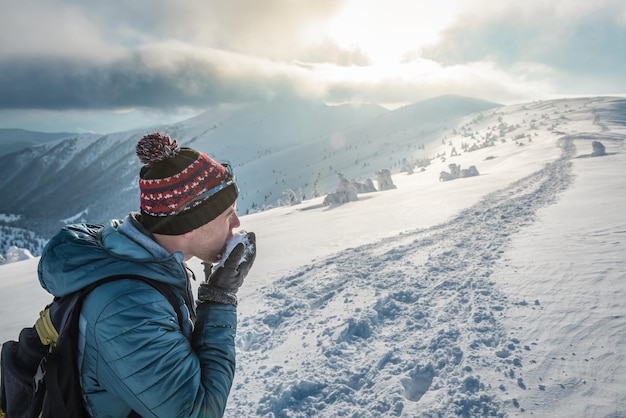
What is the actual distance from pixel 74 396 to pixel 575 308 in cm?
419

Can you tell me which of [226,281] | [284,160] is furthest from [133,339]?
[284,160]

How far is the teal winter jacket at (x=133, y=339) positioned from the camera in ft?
4.39

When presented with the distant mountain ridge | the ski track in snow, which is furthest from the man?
the distant mountain ridge

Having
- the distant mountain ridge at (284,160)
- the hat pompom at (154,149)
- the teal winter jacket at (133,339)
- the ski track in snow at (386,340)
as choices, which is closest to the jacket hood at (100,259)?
the teal winter jacket at (133,339)

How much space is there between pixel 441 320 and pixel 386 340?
2.19 feet

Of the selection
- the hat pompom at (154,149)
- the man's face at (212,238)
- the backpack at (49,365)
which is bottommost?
the backpack at (49,365)

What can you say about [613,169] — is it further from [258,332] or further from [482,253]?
[258,332]

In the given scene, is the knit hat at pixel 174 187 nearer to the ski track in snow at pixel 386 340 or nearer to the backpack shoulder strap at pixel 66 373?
the backpack shoulder strap at pixel 66 373

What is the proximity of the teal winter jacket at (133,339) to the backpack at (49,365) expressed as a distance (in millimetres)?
35

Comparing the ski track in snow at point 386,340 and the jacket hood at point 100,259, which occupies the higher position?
the jacket hood at point 100,259

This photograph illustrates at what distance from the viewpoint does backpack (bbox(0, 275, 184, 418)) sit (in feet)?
4.43

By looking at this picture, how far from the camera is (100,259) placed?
4.83ft

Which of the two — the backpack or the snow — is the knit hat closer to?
the backpack

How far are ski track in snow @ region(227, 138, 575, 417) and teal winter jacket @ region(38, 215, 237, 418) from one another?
1.65 m
